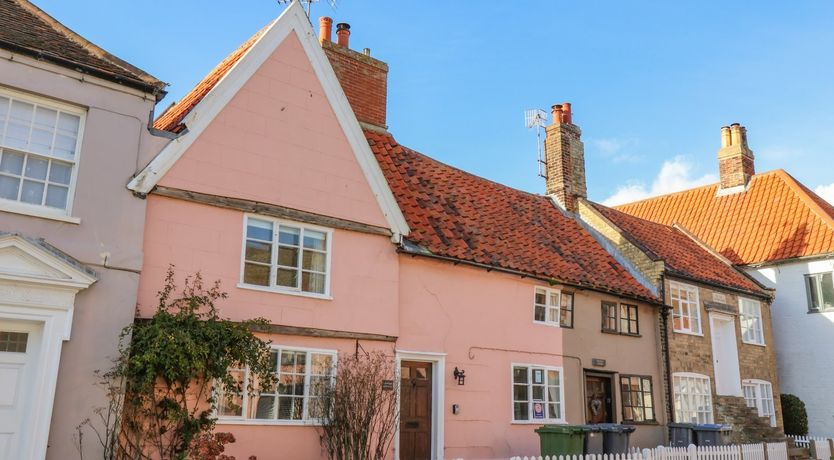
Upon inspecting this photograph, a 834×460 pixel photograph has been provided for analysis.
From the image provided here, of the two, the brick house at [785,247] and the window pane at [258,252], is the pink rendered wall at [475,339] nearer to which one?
the window pane at [258,252]

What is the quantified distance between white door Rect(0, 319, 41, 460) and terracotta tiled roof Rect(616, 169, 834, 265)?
24725 millimetres

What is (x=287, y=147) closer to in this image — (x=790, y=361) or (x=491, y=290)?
Result: (x=491, y=290)

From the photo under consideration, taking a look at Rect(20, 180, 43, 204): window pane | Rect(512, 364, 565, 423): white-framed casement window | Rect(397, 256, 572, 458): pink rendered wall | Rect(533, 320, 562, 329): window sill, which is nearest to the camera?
Rect(20, 180, 43, 204): window pane

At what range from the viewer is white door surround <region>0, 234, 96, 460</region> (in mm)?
9445

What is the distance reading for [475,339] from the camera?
50.0 feet

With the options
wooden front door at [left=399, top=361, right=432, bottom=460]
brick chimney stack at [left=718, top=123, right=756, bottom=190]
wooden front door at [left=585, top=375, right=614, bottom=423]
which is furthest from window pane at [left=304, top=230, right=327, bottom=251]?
brick chimney stack at [left=718, top=123, right=756, bottom=190]

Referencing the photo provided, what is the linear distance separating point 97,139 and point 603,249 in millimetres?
15387

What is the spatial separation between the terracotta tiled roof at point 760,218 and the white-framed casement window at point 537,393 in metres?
13.8

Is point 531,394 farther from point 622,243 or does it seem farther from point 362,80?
point 362,80

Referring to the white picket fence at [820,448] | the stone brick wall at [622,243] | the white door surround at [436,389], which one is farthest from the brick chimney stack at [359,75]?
the white picket fence at [820,448]

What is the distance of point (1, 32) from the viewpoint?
10.5 metres

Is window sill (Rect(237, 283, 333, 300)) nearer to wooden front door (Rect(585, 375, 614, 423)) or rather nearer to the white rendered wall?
wooden front door (Rect(585, 375, 614, 423))

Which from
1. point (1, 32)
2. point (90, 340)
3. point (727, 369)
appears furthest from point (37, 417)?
point (727, 369)

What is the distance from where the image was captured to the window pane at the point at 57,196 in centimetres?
1041
